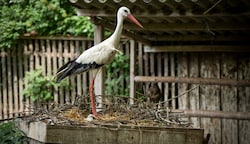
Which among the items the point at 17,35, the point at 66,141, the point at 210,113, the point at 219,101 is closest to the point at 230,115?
the point at 210,113

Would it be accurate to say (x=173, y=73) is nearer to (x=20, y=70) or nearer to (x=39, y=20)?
(x=39, y=20)

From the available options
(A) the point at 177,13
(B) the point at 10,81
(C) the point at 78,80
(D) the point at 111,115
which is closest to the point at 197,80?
(A) the point at 177,13

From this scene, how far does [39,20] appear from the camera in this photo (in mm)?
10828

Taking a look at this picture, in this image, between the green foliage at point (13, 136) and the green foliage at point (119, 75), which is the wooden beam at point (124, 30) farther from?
the green foliage at point (13, 136)

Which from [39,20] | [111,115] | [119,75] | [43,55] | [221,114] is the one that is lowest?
[221,114]

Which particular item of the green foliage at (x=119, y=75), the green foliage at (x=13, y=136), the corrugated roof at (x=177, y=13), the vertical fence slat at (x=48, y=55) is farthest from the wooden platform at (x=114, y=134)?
the vertical fence slat at (x=48, y=55)

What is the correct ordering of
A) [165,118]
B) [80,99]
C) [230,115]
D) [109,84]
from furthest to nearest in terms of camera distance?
1. [109,84]
2. [230,115]
3. [80,99]
4. [165,118]

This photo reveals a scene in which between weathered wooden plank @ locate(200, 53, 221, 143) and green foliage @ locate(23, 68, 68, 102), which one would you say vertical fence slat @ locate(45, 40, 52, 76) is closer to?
green foliage @ locate(23, 68, 68, 102)

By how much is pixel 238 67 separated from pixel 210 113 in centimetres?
171

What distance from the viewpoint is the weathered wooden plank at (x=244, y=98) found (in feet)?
27.4

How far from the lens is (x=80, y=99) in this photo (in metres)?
4.48

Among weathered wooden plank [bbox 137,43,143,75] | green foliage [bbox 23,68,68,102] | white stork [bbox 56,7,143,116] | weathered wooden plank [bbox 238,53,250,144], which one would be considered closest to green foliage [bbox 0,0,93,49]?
green foliage [bbox 23,68,68,102]

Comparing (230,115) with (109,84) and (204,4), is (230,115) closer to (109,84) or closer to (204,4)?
(204,4)

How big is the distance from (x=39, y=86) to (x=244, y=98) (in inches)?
175
